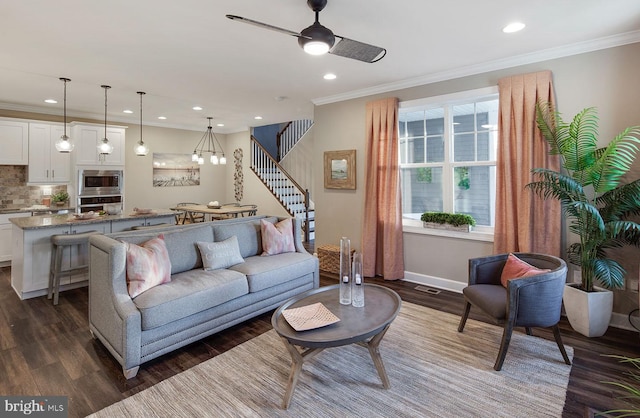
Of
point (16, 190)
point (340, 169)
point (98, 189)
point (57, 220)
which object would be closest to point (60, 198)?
point (98, 189)

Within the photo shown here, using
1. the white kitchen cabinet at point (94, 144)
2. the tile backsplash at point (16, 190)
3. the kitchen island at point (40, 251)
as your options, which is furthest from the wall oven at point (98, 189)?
the kitchen island at point (40, 251)

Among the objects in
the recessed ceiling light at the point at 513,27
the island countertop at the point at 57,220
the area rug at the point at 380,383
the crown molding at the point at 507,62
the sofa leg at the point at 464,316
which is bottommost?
the area rug at the point at 380,383

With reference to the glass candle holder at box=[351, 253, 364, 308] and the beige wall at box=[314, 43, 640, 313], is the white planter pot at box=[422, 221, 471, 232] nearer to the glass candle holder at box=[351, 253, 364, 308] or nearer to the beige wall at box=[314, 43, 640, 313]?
the beige wall at box=[314, 43, 640, 313]

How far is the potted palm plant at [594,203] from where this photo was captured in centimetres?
284

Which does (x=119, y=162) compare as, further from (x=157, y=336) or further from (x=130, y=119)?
(x=157, y=336)

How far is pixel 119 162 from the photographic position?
6.68 m

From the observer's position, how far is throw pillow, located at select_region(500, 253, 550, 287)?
2.78 m

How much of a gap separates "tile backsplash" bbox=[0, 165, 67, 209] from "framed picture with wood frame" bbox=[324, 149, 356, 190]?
213 inches

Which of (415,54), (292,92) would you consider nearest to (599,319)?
(415,54)

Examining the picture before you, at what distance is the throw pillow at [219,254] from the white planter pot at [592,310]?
10.7 ft

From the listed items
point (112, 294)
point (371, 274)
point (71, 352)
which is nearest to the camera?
point (112, 294)

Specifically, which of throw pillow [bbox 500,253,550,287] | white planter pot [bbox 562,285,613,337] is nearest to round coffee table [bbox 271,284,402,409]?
throw pillow [bbox 500,253,550,287]

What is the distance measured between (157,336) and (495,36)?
12.9 feet

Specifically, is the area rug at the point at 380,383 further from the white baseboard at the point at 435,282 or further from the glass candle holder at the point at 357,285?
the white baseboard at the point at 435,282
